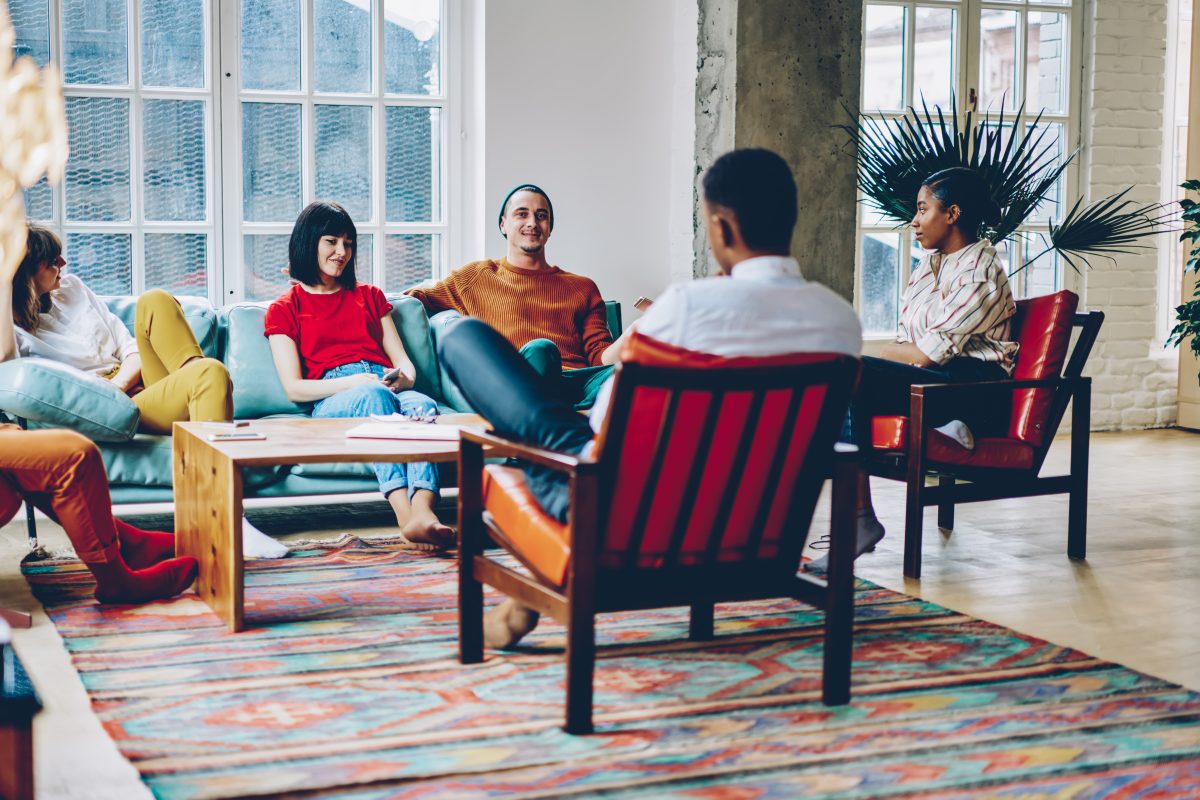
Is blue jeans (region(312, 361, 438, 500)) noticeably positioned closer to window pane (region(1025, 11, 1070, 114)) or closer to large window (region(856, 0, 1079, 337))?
large window (region(856, 0, 1079, 337))

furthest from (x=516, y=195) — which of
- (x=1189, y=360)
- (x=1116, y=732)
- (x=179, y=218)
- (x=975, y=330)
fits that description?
(x=1189, y=360)

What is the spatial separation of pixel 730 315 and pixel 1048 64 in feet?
17.5

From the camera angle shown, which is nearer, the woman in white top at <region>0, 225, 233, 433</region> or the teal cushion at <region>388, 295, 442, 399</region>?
the woman in white top at <region>0, 225, 233, 433</region>

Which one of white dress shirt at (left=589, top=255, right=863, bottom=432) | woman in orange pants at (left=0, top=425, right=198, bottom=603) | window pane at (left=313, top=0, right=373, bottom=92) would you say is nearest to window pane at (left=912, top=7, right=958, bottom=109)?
window pane at (left=313, top=0, right=373, bottom=92)

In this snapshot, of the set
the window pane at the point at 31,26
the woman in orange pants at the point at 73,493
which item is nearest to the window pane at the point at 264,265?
the window pane at the point at 31,26

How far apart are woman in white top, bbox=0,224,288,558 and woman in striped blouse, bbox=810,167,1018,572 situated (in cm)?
188

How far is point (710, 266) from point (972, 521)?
153 cm

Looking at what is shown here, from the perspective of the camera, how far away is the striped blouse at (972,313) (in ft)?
13.9

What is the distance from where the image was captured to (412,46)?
5668 millimetres

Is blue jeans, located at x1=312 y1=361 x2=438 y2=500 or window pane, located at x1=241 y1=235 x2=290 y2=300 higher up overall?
window pane, located at x1=241 y1=235 x2=290 y2=300

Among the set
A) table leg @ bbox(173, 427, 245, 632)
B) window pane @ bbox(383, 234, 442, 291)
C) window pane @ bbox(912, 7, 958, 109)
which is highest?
window pane @ bbox(912, 7, 958, 109)

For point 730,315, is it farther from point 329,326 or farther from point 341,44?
point 341,44

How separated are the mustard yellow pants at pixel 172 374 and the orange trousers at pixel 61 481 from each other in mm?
928

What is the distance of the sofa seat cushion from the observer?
4.08 metres
